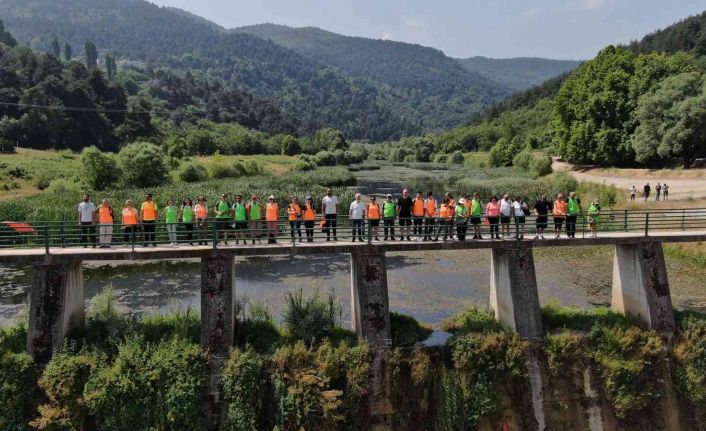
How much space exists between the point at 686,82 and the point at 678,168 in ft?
31.0

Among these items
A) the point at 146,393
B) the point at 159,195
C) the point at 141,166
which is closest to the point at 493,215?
the point at 146,393

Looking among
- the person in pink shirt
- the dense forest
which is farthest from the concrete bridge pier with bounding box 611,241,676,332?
the dense forest

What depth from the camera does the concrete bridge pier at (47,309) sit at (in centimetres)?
1812

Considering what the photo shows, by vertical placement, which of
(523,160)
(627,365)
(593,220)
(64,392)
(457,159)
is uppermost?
(457,159)

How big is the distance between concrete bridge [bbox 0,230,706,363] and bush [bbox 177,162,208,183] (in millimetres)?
60919

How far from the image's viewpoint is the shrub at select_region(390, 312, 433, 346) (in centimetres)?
2039

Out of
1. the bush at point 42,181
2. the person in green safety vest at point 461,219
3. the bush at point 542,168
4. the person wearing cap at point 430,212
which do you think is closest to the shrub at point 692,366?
the person in green safety vest at point 461,219

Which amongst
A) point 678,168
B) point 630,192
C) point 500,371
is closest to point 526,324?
point 500,371

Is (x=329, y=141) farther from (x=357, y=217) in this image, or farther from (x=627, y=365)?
(x=627, y=365)

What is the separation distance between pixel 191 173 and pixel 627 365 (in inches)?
2748

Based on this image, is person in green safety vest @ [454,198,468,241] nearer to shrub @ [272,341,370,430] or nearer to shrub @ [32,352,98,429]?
shrub @ [272,341,370,430]

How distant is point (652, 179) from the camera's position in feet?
192

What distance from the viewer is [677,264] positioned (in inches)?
1455

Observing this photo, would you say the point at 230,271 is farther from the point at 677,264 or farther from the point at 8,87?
the point at 8,87
